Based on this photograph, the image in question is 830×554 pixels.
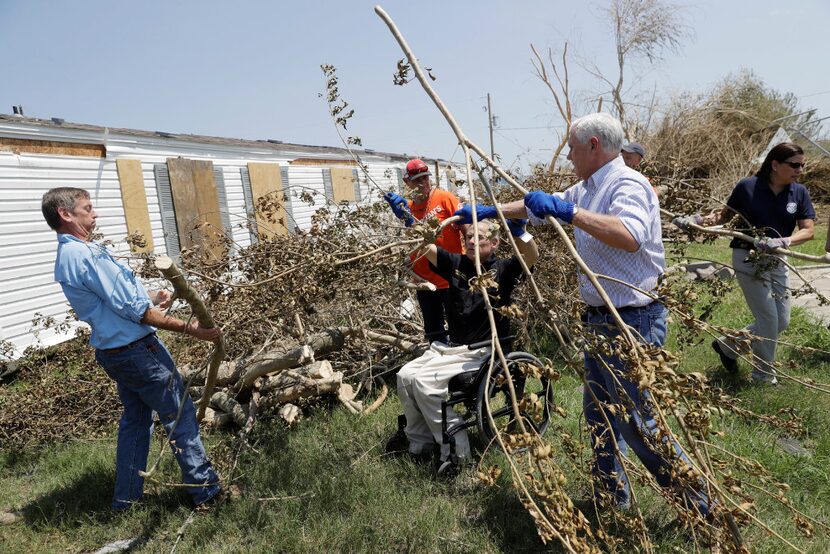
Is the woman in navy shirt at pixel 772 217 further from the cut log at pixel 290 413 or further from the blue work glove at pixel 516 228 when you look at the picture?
the cut log at pixel 290 413

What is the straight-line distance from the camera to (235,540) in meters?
3.05

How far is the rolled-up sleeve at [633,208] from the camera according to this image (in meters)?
2.32

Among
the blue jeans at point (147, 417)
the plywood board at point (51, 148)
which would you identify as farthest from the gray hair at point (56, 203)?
the plywood board at point (51, 148)

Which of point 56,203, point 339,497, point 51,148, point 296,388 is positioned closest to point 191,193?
point 51,148

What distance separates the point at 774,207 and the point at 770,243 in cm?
77

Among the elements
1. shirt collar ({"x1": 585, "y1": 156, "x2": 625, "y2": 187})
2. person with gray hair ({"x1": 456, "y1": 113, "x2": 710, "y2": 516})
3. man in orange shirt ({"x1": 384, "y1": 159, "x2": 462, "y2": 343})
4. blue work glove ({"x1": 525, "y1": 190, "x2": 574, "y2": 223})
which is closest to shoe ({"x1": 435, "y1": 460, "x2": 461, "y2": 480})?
person with gray hair ({"x1": 456, "y1": 113, "x2": 710, "y2": 516})

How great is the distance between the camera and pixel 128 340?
3.21 metres

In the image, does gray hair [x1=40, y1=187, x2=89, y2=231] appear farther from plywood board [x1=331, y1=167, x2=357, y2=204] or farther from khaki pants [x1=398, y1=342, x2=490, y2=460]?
plywood board [x1=331, y1=167, x2=357, y2=204]

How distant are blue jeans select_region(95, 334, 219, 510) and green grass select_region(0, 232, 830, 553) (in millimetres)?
124

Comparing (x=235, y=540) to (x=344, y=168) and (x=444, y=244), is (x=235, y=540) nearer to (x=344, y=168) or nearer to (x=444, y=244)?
(x=444, y=244)

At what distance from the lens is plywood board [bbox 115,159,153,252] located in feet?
30.2

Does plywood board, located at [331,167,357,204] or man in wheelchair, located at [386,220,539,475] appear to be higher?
plywood board, located at [331,167,357,204]

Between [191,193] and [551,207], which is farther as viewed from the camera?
[191,193]

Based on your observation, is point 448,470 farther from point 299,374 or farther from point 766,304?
point 766,304
